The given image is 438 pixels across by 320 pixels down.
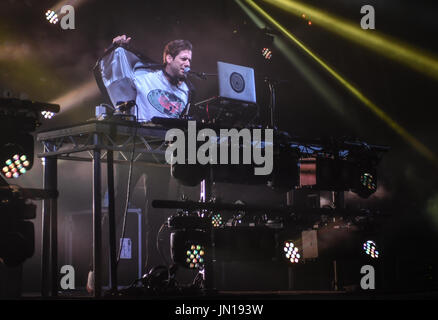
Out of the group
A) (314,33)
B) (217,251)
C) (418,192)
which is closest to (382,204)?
(418,192)

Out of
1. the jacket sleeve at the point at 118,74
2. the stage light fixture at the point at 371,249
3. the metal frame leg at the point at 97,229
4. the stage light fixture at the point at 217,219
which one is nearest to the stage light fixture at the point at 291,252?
the stage light fixture at the point at 371,249

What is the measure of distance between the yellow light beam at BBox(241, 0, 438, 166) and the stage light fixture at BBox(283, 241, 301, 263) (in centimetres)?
264

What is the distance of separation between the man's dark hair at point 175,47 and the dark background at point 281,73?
17cm

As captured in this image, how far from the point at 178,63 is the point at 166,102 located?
2.02 feet

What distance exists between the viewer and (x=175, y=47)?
25.0 ft

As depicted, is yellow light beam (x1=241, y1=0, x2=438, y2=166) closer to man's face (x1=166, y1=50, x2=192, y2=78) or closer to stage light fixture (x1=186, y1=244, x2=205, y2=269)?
man's face (x1=166, y1=50, x2=192, y2=78)

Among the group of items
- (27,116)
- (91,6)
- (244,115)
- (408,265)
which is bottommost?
(408,265)

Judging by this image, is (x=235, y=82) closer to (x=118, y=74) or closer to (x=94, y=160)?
(x=118, y=74)

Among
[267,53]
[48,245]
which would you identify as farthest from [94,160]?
[267,53]

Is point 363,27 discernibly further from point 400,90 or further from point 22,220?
point 22,220

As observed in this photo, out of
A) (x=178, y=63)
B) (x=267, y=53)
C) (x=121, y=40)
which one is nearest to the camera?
(x=121, y=40)

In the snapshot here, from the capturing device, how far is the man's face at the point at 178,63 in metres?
7.48
